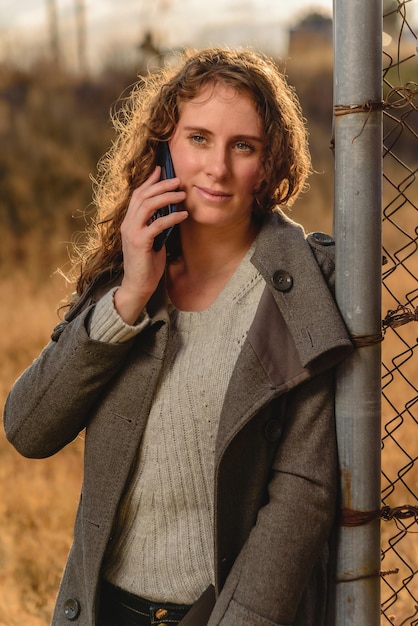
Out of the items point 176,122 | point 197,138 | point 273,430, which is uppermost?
point 176,122

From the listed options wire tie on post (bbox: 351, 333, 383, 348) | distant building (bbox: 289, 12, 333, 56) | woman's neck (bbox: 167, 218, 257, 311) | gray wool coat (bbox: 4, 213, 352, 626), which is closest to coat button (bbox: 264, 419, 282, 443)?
gray wool coat (bbox: 4, 213, 352, 626)

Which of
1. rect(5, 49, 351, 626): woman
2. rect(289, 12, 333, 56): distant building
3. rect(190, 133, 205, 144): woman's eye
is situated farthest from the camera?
rect(289, 12, 333, 56): distant building

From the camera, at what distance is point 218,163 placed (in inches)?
77.5

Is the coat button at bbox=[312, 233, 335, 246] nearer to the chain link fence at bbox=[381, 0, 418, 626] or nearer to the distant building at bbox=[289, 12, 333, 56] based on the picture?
the chain link fence at bbox=[381, 0, 418, 626]

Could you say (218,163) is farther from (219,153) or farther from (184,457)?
(184,457)

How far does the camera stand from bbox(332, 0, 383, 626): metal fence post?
1.84 metres

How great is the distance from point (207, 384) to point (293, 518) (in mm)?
383

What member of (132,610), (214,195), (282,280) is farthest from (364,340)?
(132,610)

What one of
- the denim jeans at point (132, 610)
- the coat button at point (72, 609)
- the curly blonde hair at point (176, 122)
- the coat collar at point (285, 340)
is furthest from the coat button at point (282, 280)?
the coat button at point (72, 609)

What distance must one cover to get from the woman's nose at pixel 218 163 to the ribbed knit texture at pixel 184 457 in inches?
10.0

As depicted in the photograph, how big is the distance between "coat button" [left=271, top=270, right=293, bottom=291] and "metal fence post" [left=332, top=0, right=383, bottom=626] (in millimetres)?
116

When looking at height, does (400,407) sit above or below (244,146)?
below

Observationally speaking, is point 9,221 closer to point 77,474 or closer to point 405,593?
point 77,474

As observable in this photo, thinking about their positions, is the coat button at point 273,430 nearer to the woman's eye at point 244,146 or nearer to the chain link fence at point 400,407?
the chain link fence at point 400,407
